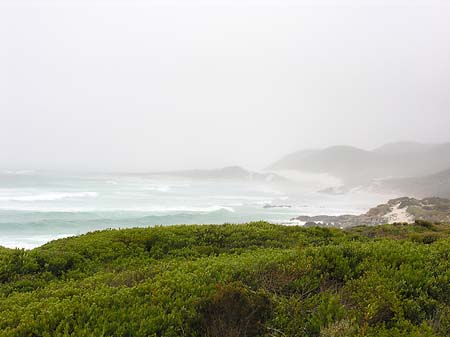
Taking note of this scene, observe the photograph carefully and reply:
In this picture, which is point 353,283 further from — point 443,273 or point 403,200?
point 403,200

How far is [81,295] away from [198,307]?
7.71ft

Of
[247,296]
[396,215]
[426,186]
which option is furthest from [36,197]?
[426,186]

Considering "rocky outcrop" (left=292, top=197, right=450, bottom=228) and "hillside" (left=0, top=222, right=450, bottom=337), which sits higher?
"hillside" (left=0, top=222, right=450, bottom=337)

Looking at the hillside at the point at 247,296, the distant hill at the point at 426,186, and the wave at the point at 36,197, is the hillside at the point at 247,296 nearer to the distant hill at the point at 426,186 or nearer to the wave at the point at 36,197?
the wave at the point at 36,197

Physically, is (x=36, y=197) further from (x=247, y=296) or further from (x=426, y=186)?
(x=426, y=186)

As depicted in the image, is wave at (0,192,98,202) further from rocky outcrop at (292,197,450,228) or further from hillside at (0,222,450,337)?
hillside at (0,222,450,337)

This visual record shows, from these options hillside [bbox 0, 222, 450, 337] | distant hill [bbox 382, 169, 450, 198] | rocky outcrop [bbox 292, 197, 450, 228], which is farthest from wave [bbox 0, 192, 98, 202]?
distant hill [bbox 382, 169, 450, 198]

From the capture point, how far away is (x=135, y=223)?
183 feet

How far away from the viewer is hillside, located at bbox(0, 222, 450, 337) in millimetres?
5418

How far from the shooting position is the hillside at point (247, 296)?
5418mm

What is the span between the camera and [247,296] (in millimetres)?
6125

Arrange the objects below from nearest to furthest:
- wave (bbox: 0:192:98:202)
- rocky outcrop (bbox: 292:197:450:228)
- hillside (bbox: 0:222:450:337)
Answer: hillside (bbox: 0:222:450:337) < rocky outcrop (bbox: 292:197:450:228) < wave (bbox: 0:192:98:202)

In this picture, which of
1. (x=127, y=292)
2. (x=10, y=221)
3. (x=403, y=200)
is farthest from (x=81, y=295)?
(x=403, y=200)

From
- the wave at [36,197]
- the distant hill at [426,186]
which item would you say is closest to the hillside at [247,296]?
the wave at [36,197]
